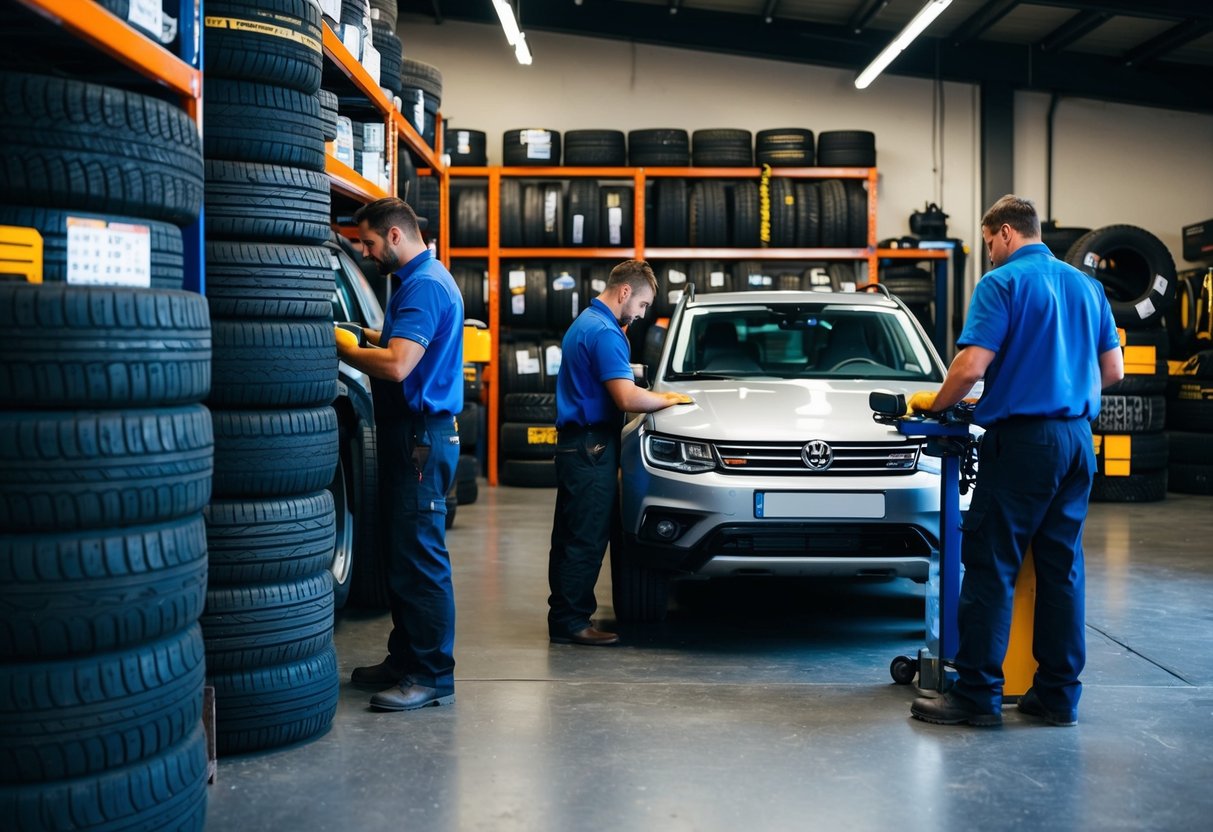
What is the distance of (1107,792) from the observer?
10.7 ft

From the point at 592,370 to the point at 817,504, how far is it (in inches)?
40.8

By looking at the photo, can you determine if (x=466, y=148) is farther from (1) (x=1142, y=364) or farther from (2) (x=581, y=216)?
(1) (x=1142, y=364)

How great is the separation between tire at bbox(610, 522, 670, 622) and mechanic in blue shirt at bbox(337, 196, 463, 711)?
1251 millimetres

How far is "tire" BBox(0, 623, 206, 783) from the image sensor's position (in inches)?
94.2

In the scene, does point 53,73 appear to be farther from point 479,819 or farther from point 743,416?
point 743,416

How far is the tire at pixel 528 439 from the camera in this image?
11141 mm

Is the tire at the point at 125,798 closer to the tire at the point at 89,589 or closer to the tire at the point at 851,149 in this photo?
Answer: the tire at the point at 89,589

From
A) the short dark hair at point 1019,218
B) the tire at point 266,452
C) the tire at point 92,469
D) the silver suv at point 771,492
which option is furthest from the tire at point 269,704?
the short dark hair at point 1019,218

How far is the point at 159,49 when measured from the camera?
2873 mm

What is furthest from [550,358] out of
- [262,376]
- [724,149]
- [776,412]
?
[262,376]

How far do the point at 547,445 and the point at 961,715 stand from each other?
7.50 metres

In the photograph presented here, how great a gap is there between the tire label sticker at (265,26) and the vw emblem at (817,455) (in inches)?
89.9

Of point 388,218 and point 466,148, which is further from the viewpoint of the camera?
point 466,148

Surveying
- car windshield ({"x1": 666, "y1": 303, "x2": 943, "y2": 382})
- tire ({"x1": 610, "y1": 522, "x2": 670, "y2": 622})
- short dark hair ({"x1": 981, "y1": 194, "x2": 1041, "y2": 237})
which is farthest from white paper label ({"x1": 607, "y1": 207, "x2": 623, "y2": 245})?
short dark hair ({"x1": 981, "y1": 194, "x2": 1041, "y2": 237})
